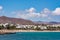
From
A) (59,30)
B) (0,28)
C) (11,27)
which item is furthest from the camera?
(59,30)

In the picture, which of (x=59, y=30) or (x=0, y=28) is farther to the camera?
(x=59, y=30)

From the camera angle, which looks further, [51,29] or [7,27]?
[51,29]

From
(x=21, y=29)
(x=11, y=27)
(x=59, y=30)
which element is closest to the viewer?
(x=11, y=27)

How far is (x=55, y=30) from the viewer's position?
145750 millimetres

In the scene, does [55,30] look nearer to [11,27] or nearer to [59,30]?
[59,30]

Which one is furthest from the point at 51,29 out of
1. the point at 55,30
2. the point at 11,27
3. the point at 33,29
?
the point at 11,27

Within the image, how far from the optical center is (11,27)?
122938 mm

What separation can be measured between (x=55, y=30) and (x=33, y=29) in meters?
16.9

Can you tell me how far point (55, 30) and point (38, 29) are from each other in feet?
42.8

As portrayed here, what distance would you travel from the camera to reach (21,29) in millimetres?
138375

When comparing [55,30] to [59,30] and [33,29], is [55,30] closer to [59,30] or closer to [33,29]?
[59,30]

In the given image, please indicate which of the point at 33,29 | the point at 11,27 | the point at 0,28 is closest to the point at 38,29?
the point at 33,29

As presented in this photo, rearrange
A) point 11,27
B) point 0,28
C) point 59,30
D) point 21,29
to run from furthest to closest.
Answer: point 59,30
point 21,29
point 11,27
point 0,28

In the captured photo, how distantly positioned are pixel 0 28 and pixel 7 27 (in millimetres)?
6287
